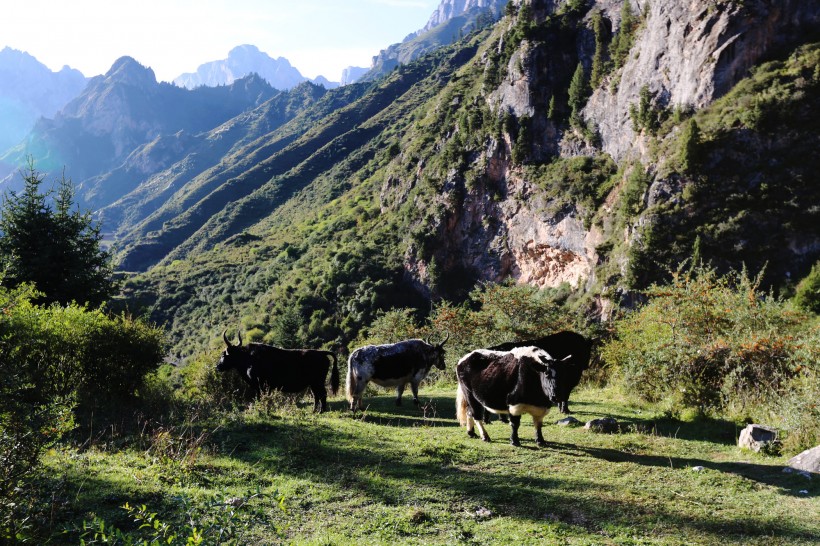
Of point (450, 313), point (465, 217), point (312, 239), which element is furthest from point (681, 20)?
point (312, 239)

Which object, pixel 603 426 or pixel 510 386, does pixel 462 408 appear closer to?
pixel 510 386

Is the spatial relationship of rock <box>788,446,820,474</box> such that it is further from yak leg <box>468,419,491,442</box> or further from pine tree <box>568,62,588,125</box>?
pine tree <box>568,62,588,125</box>

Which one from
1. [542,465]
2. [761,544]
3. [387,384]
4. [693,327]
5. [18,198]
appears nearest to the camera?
[761,544]

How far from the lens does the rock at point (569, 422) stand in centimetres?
1086

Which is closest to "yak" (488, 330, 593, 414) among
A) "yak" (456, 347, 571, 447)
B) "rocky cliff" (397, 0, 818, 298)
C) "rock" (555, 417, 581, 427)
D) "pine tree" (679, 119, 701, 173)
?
"rock" (555, 417, 581, 427)

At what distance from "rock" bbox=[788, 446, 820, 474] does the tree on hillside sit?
23.2 metres

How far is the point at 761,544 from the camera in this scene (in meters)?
5.39

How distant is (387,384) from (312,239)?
8676cm

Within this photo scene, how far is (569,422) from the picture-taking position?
429 inches

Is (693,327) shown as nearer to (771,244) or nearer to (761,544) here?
(761,544)

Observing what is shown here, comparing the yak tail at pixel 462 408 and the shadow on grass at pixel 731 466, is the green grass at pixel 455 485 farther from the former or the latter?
the yak tail at pixel 462 408

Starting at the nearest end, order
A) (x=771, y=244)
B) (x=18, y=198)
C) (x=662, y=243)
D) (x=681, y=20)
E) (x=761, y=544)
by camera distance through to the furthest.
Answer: (x=761, y=544) < (x=18, y=198) < (x=771, y=244) < (x=662, y=243) < (x=681, y=20)

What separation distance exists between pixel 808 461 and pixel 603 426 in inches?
136

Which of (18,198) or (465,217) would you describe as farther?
(465,217)
